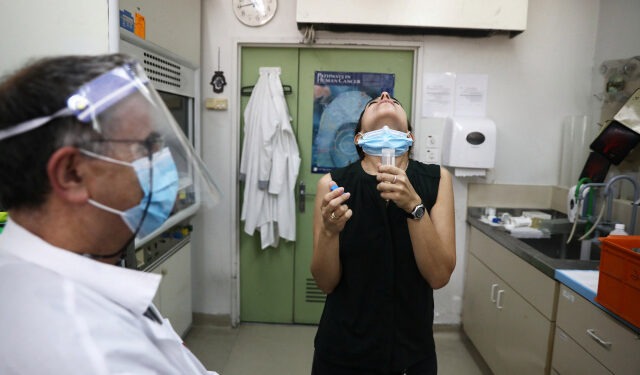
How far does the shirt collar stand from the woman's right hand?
517mm

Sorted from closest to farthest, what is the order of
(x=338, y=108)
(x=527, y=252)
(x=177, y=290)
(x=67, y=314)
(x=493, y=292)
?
1. (x=67, y=314)
2. (x=527, y=252)
3. (x=493, y=292)
4. (x=177, y=290)
5. (x=338, y=108)

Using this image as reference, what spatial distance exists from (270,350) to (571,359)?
5.94 feet

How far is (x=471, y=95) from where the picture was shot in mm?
2691

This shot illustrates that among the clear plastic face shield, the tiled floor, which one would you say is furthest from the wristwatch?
the tiled floor

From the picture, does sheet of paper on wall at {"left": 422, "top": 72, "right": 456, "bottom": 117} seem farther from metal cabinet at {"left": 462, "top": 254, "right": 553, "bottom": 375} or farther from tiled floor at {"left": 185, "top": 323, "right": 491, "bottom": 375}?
Answer: tiled floor at {"left": 185, "top": 323, "right": 491, "bottom": 375}

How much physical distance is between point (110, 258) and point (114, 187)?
0.42ft

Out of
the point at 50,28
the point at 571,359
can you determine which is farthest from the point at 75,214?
the point at 571,359

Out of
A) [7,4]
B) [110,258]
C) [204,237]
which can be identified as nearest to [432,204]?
[110,258]

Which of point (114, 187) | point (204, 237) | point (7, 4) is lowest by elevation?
point (204, 237)

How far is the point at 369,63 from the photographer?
2.76 metres

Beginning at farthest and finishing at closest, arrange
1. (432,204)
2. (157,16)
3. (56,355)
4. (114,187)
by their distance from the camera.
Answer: (157,16) → (432,204) → (114,187) → (56,355)

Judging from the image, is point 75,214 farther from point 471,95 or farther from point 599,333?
point 471,95

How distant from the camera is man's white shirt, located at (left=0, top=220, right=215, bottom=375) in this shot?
0.48 metres

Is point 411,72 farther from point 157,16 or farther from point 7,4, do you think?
point 7,4
